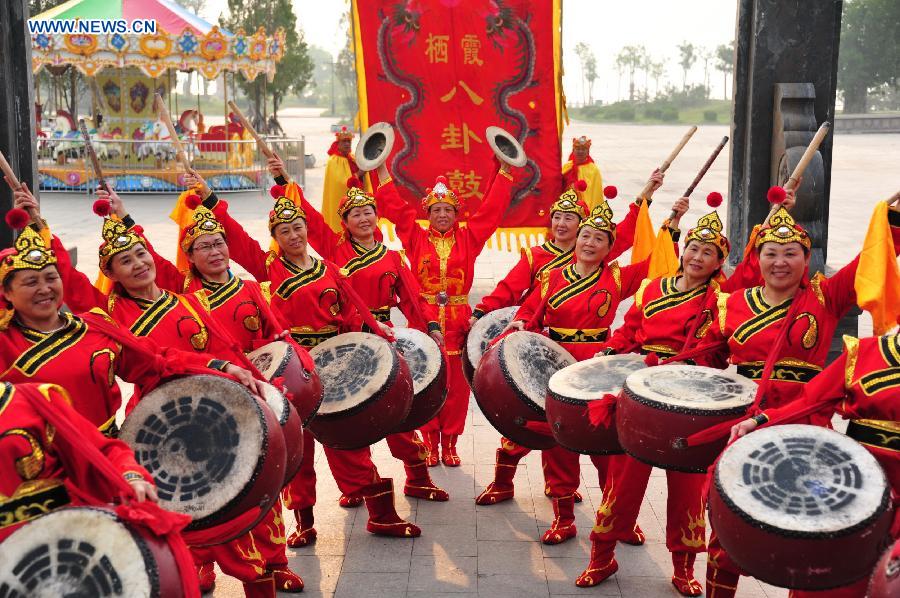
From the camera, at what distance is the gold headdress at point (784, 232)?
3748mm

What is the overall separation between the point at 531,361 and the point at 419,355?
2.15 ft

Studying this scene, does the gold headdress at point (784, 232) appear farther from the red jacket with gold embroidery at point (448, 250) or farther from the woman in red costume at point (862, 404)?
the red jacket with gold embroidery at point (448, 250)

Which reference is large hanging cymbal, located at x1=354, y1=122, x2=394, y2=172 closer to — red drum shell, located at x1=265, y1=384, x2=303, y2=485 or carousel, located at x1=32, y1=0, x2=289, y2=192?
red drum shell, located at x1=265, y1=384, x2=303, y2=485

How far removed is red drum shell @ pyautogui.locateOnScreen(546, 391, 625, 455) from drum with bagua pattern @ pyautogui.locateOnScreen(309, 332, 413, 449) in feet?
2.28

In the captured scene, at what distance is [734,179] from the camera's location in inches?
316

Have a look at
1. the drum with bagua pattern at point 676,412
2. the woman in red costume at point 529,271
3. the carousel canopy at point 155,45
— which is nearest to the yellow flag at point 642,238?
the woman in red costume at point 529,271

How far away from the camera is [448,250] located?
5867mm

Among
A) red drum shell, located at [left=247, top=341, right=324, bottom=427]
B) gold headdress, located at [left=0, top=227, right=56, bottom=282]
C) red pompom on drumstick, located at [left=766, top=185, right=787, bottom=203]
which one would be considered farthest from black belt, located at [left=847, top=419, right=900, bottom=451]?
gold headdress, located at [left=0, top=227, right=56, bottom=282]

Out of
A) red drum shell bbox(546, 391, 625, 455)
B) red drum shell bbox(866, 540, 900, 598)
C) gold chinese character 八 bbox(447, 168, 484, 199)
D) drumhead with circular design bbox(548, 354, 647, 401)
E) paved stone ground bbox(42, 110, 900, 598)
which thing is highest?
gold chinese character 八 bbox(447, 168, 484, 199)

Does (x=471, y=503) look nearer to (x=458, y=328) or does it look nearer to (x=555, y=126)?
(x=458, y=328)

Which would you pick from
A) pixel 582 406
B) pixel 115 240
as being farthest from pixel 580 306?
pixel 115 240

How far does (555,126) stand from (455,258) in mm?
2635

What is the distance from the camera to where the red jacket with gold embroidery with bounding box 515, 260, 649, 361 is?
15.8 ft

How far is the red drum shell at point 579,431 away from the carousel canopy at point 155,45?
17585mm
